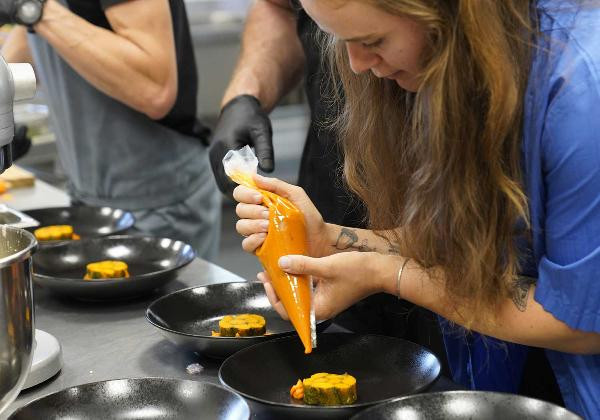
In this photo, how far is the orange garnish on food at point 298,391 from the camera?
4.67 feet

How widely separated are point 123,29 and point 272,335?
3.86 ft

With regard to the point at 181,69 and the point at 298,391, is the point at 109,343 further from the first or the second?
the point at 181,69

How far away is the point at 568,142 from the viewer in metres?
1.28

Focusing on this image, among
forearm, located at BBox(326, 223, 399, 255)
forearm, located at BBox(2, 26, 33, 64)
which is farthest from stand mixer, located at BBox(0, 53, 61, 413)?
forearm, located at BBox(2, 26, 33, 64)

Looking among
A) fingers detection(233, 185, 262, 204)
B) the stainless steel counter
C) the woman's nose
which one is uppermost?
the woman's nose

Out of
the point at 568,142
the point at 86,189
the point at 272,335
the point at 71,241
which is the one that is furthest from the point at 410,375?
the point at 86,189

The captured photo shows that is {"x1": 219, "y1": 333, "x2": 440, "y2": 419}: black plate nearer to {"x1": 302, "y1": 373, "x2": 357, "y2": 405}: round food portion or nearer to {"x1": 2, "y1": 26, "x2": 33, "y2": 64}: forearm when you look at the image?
Answer: {"x1": 302, "y1": 373, "x2": 357, "y2": 405}: round food portion

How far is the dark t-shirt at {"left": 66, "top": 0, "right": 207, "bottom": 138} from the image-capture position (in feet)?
8.35

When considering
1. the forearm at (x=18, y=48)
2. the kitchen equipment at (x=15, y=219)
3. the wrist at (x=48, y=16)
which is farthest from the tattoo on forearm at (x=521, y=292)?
the forearm at (x=18, y=48)

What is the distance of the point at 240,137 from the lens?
2.13 metres

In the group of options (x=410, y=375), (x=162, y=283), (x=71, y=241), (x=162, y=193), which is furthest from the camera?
(x=162, y=193)

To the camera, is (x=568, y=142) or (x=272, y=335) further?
(x=272, y=335)

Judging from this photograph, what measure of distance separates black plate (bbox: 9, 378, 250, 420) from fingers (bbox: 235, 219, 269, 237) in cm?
32

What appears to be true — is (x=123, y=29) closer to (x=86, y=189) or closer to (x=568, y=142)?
(x=86, y=189)
